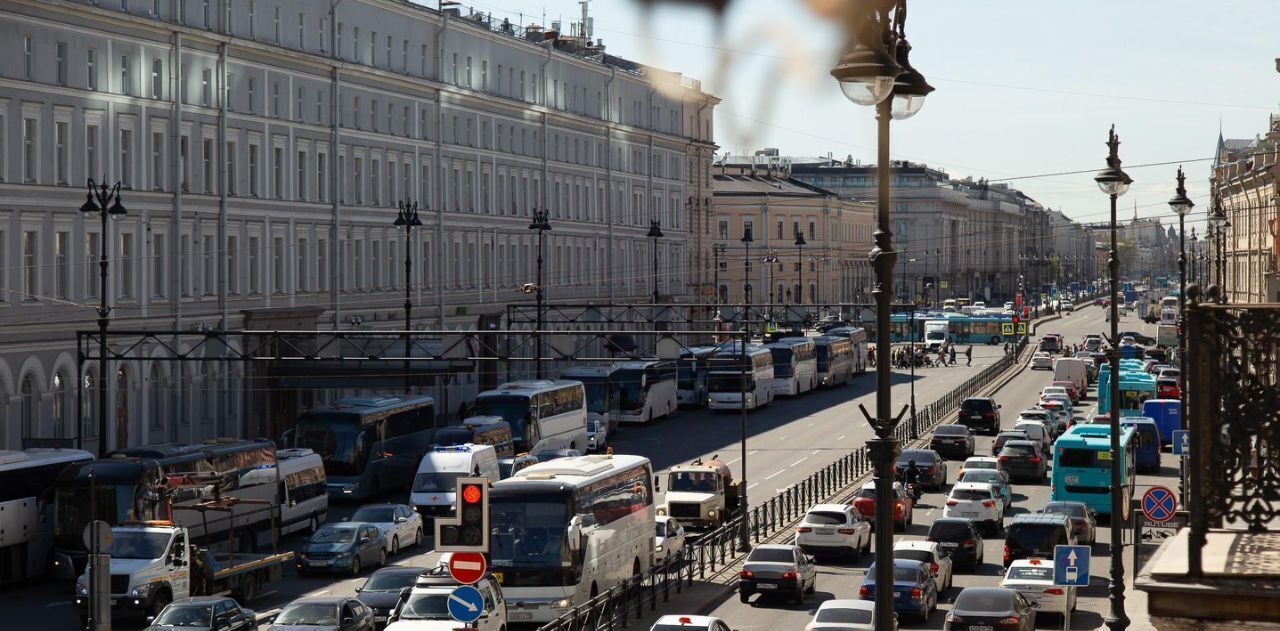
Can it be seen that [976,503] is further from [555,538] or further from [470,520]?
[470,520]

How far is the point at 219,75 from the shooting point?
6112 centimetres

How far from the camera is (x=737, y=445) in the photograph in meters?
66.6

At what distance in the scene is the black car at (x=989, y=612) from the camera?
27938 mm

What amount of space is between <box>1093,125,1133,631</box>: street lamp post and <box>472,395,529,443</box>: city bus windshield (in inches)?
1269

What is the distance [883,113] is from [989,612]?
1780cm

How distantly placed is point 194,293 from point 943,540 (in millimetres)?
31728

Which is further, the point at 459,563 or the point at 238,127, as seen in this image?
the point at 238,127

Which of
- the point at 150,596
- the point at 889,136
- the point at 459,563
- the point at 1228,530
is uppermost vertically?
the point at 889,136

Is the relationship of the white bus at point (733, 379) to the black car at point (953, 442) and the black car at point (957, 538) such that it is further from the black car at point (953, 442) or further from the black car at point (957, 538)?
the black car at point (957, 538)

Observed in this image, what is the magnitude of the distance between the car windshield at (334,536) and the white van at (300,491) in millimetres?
4523

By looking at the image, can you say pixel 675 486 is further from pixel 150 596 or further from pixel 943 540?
pixel 150 596

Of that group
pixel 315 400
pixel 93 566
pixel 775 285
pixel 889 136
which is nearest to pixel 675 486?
pixel 93 566

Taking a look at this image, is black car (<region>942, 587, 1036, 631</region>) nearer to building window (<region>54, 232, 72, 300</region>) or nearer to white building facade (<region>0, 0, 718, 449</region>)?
white building facade (<region>0, 0, 718, 449</region>)

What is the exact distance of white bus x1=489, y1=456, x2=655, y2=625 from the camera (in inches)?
1235
